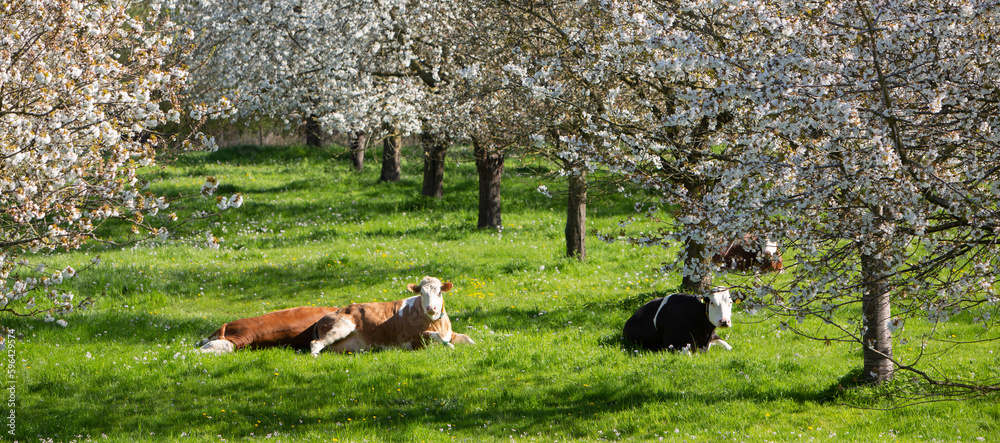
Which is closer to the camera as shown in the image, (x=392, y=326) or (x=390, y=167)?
(x=392, y=326)

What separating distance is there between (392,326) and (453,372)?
1952 mm

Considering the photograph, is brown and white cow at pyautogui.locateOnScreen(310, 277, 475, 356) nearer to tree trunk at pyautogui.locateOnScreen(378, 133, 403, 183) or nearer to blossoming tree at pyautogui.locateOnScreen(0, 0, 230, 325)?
blossoming tree at pyautogui.locateOnScreen(0, 0, 230, 325)

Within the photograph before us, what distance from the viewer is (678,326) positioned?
1084cm

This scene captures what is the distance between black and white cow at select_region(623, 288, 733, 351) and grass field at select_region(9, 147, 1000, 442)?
1.14 ft

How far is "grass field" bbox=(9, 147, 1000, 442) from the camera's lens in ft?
26.7

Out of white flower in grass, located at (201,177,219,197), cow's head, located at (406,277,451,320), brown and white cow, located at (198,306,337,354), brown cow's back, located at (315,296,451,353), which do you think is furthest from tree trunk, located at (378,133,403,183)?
white flower in grass, located at (201,177,219,197)

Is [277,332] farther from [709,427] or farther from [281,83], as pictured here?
[281,83]

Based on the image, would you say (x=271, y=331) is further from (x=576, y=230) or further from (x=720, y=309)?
(x=576, y=230)

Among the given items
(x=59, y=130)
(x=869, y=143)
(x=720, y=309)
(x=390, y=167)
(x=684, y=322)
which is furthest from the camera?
(x=390, y=167)

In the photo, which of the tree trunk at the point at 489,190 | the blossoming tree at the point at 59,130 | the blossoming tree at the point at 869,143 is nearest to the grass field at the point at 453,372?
the blossoming tree at the point at 869,143

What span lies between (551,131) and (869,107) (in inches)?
391

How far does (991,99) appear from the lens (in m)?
5.32

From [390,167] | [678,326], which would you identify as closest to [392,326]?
[678,326]

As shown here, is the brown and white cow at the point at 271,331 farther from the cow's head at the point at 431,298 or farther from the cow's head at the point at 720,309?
the cow's head at the point at 720,309
